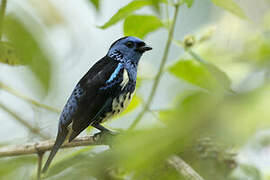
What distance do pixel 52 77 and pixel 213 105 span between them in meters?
0.38

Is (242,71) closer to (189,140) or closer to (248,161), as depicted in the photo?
(248,161)

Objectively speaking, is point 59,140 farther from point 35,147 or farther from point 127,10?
point 127,10

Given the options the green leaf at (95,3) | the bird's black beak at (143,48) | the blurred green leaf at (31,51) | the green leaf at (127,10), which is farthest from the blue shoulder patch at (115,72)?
the blurred green leaf at (31,51)

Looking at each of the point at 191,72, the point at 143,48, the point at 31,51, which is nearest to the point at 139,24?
the point at 191,72

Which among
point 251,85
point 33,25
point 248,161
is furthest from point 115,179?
point 251,85

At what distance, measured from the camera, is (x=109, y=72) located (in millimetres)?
2629

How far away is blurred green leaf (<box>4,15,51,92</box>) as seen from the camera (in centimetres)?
70

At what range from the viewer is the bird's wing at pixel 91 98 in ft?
7.66

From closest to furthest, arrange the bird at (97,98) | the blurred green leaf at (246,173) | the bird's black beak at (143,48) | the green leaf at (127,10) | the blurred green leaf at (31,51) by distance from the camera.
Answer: the blurred green leaf at (31,51) < the green leaf at (127,10) < the blurred green leaf at (246,173) < the bird at (97,98) < the bird's black beak at (143,48)

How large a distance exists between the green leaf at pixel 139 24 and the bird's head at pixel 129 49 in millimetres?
1138

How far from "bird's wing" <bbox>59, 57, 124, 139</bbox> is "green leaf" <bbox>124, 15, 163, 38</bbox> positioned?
72cm

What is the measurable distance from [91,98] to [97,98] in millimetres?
41

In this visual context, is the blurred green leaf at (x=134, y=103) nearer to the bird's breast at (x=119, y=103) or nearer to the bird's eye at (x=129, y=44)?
the bird's breast at (x=119, y=103)

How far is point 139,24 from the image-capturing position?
1.79 metres
